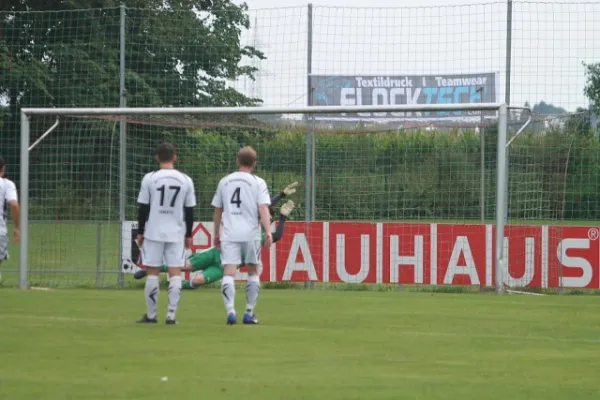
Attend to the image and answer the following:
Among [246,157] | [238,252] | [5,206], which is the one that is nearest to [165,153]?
[246,157]

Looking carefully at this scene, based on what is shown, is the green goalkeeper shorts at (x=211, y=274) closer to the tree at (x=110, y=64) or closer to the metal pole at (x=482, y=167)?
the tree at (x=110, y=64)

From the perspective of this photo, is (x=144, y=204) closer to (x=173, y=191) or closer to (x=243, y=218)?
(x=173, y=191)

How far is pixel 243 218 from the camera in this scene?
12.8 m

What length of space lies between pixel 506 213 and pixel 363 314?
5.71 m

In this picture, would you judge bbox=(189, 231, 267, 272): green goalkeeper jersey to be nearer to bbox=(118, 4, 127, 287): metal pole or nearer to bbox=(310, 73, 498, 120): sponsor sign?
bbox=(118, 4, 127, 287): metal pole

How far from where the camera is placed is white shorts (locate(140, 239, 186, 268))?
42.0 feet

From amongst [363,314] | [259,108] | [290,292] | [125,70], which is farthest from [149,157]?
[363,314]

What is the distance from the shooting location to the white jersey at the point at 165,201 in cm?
1276

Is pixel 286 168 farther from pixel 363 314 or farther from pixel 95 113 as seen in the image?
pixel 363 314

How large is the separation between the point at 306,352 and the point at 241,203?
2.94 meters

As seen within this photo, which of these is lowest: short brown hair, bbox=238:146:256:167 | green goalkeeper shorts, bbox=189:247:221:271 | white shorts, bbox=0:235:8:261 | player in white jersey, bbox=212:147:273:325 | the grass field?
the grass field

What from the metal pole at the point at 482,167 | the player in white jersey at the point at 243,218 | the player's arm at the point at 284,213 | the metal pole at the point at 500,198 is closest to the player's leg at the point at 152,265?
the player in white jersey at the point at 243,218

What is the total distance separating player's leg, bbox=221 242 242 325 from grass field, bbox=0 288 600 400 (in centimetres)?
20

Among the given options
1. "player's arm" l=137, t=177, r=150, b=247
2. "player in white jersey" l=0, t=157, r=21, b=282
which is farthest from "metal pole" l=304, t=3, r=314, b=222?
"player's arm" l=137, t=177, r=150, b=247
